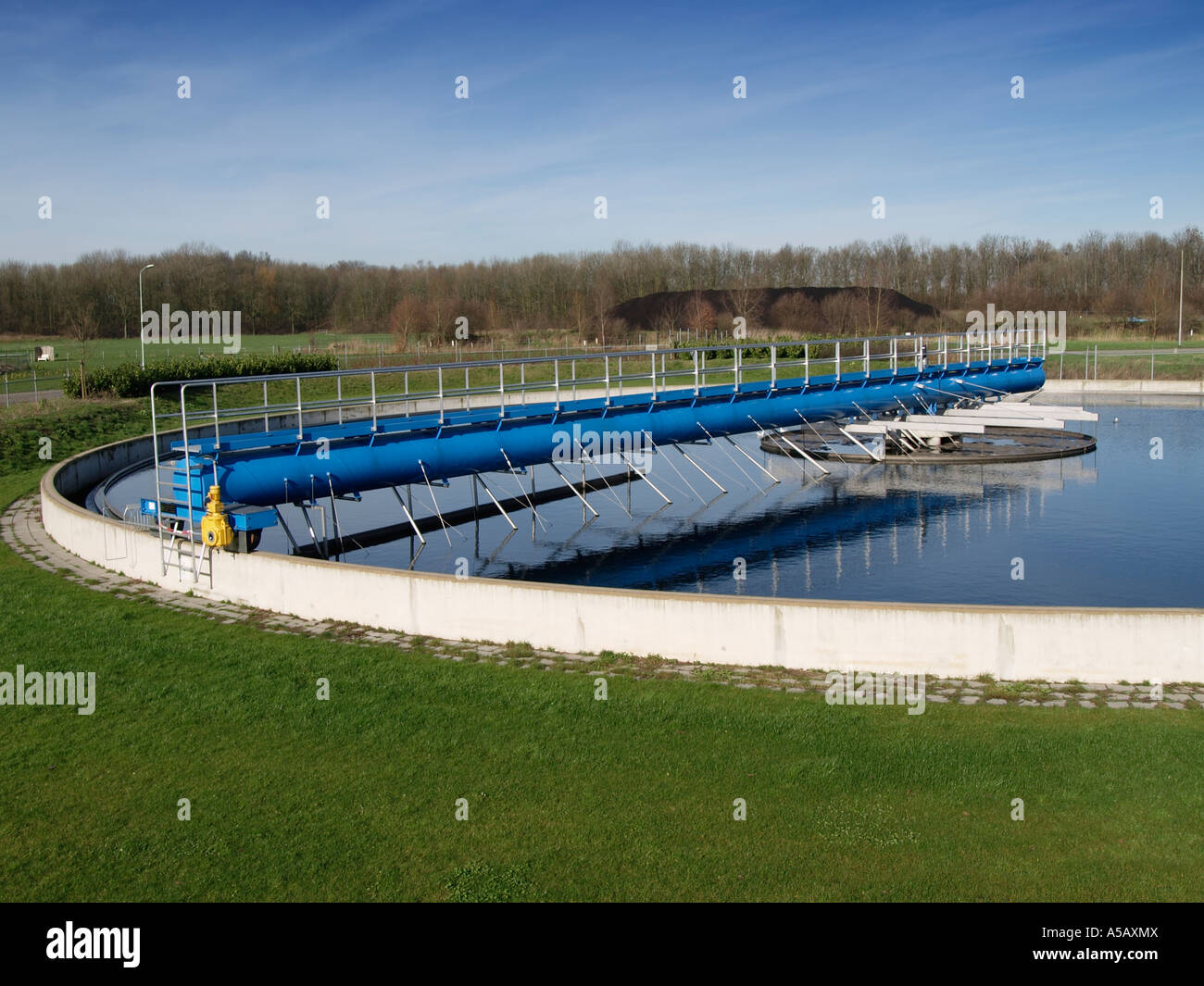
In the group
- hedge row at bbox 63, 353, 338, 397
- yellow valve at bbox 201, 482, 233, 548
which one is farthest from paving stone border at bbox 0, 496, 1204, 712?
hedge row at bbox 63, 353, 338, 397

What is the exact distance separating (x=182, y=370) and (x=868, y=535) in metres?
29.7

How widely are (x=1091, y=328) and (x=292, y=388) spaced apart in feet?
178

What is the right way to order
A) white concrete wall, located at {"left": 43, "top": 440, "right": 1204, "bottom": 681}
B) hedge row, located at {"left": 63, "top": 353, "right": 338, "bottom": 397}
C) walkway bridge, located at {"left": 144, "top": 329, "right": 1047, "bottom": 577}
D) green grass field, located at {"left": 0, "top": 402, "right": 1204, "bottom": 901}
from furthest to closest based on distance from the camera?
hedge row, located at {"left": 63, "top": 353, "right": 338, "bottom": 397} < walkway bridge, located at {"left": 144, "top": 329, "right": 1047, "bottom": 577} < white concrete wall, located at {"left": 43, "top": 440, "right": 1204, "bottom": 681} < green grass field, located at {"left": 0, "top": 402, "right": 1204, "bottom": 901}

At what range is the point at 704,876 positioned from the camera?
634 centimetres

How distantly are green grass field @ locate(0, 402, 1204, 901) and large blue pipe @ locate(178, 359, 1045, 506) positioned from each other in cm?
496

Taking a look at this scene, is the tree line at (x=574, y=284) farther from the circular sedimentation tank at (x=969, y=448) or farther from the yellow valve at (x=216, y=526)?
the yellow valve at (x=216, y=526)

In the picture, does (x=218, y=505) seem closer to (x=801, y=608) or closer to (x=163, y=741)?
(x=163, y=741)

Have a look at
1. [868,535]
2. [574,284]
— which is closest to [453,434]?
[868,535]

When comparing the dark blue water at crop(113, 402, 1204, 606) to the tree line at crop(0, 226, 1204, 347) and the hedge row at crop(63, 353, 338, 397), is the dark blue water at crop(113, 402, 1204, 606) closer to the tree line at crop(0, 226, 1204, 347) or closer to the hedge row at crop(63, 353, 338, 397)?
the hedge row at crop(63, 353, 338, 397)

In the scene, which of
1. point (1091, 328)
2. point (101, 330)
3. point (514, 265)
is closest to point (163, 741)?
point (1091, 328)

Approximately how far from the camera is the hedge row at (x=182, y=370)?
120ft

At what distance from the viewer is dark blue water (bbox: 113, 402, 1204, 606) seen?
14781 mm

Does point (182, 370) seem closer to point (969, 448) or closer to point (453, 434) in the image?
point (453, 434)

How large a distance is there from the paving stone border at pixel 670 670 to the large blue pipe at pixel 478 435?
2.20 meters
